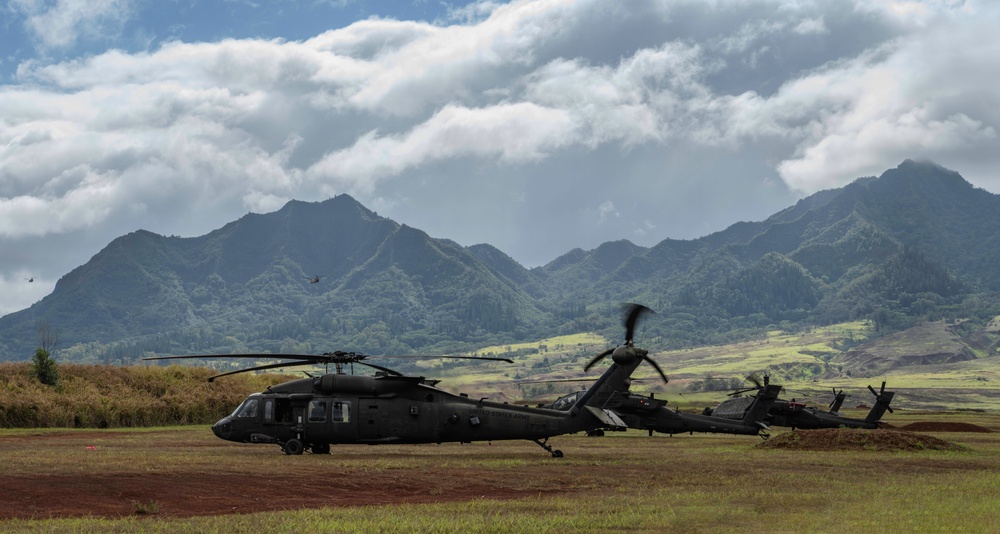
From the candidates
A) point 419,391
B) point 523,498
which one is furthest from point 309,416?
point 523,498

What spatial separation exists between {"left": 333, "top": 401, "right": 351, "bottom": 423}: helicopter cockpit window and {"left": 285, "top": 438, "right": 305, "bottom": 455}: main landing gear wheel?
1.62 m

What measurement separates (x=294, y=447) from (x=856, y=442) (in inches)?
1012

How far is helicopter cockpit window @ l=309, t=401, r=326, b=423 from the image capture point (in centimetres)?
3716

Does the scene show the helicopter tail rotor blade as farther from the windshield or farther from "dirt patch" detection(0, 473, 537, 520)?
the windshield

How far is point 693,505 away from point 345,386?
18.1 metres

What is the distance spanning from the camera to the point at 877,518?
813 inches

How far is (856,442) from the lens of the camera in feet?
148

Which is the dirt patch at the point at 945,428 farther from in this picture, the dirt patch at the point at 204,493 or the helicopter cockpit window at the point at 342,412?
the dirt patch at the point at 204,493

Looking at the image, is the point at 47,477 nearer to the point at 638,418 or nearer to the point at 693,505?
the point at 693,505

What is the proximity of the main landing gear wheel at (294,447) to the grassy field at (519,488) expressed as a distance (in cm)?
96

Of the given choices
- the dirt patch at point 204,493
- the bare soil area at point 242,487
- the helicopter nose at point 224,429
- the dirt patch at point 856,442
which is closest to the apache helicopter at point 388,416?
the helicopter nose at point 224,429

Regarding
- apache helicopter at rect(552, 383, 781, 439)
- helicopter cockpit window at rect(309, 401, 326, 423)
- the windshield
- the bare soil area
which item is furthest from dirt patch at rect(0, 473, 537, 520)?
apache helicopter at rect(552, 383, 781, 439)

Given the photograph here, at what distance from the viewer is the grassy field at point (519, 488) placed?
19094 mm

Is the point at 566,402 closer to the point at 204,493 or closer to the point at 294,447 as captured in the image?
the point at 294,447
